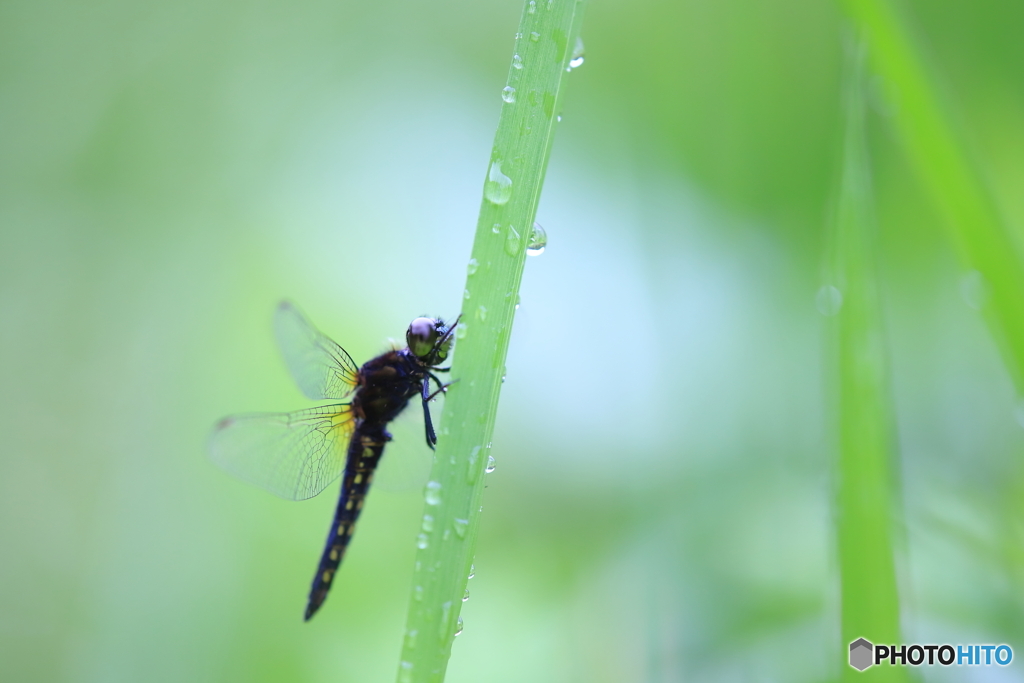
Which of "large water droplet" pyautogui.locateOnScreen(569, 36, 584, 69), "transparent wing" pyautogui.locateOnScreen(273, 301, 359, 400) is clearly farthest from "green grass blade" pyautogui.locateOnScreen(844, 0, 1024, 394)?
"transparent wing" pyautogui.locateOnScreen(273, 301, 359, 400)

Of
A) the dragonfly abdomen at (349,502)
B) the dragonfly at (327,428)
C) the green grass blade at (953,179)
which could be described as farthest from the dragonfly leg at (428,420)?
the green grass blade at (953,179)

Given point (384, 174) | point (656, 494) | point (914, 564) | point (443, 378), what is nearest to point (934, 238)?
point (914, 564)

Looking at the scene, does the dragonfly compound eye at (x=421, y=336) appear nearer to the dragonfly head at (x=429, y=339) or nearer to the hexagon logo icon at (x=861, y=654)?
the dragonfly head at (x=429, y=339)

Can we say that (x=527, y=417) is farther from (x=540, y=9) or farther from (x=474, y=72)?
Result: (x=540, y=9)

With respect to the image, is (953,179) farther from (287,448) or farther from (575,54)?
(287,448)

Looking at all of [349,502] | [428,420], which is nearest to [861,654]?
[428,420]

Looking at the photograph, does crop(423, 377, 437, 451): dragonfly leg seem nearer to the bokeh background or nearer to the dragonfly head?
the dragonfly head
